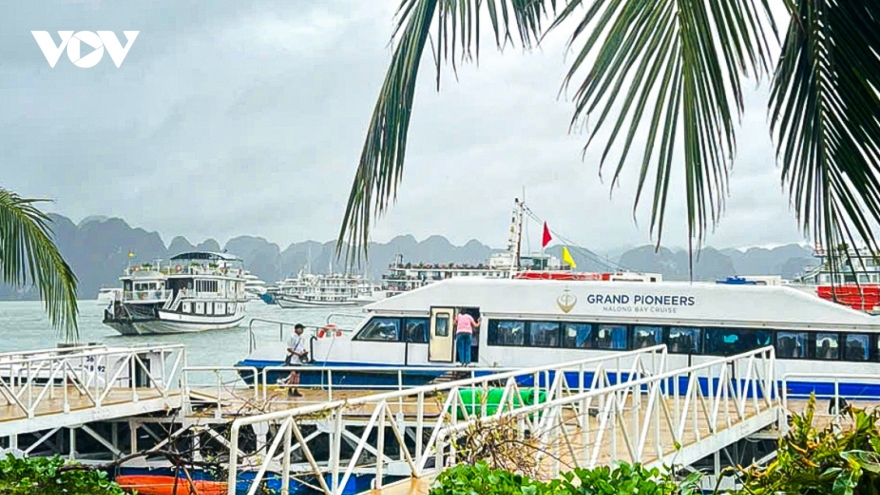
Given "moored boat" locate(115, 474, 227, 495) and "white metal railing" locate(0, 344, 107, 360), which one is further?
"white metal railing" locate(0, 344, 107, 360)

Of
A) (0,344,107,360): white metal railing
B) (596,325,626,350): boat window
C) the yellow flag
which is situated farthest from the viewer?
the yellow flag

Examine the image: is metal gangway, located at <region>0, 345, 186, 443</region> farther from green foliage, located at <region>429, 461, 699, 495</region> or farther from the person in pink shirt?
green foliage, located at <region>429, 461, 699, 495</region>

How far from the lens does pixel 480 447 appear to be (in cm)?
624

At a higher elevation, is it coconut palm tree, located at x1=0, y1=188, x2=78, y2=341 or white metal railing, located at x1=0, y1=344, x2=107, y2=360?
coconut palm tree, located at x1=0, y1=188, x2=78, y2=341

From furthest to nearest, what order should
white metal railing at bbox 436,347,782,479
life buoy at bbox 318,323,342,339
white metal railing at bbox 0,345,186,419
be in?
life buoy at bbox 318,323,342,339 < white metal railing at bbox 0,345,186,419 < white metal railing at bbox 436,347,782,479

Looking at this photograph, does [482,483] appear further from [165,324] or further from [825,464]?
[165,324]

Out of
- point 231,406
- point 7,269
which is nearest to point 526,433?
point 7,269

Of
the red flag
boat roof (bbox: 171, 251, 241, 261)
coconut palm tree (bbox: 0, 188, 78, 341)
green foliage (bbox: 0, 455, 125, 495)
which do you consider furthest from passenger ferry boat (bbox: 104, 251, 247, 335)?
green foliage (bbox: 0, 455, 125, 495)

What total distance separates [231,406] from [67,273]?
7.12 metres

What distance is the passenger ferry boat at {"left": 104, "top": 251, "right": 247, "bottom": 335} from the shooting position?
59.3 meters

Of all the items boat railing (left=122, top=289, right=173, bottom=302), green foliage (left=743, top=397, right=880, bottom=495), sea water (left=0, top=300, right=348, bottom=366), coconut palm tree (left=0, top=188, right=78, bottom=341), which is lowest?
sea water (left=0, top=300, right=348, bottom=366)

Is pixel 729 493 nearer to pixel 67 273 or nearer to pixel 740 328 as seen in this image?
pixel 67 273

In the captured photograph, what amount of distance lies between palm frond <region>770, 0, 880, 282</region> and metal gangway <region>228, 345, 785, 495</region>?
4.30 feet

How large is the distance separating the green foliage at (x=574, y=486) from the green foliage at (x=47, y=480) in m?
2.67
